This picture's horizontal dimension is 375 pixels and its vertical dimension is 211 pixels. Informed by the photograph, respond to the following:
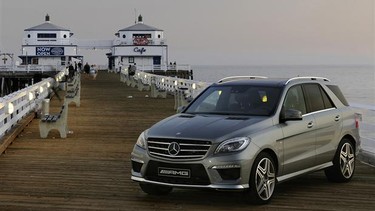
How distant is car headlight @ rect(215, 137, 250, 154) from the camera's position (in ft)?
22.7

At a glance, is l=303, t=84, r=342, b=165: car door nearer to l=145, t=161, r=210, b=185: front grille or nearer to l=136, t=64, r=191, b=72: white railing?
l=145, t=161, r=210, b=185: front grille

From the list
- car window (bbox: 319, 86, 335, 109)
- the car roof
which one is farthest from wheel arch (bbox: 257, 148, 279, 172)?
car window (bbox: 319, 86, 335, 109)

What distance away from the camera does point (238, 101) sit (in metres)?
8.14

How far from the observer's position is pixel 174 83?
32.9 m

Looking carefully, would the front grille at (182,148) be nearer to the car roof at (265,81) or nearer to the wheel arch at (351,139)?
the car roof at (265,81)

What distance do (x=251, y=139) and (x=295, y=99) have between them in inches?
60.4

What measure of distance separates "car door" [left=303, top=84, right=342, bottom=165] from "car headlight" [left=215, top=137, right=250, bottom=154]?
171 cm

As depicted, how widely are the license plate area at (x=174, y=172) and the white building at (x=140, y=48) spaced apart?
85.2 meters

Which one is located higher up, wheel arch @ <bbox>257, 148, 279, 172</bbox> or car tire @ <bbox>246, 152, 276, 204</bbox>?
wheel arch @ <bbox>257, 148, 279, 172</bbox>

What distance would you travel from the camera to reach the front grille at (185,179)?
693 centimetres

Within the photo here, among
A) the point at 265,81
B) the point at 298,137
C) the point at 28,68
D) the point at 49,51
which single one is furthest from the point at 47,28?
the point at 298,137

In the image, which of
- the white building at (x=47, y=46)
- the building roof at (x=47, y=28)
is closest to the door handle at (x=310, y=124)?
the white building at (x=47, y=46)

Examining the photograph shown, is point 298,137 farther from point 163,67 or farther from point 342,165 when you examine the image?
point 163,67

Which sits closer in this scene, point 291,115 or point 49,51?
point 291,115
